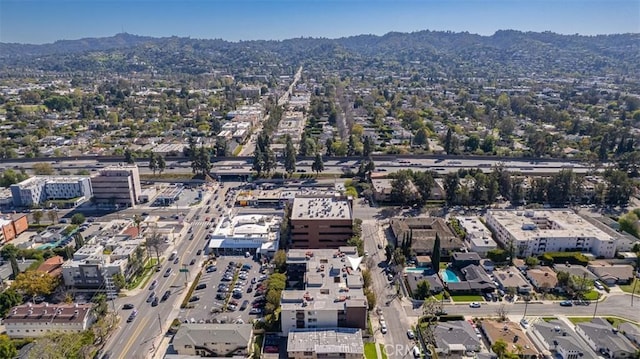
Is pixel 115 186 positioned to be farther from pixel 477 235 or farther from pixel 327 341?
pixel 477 235

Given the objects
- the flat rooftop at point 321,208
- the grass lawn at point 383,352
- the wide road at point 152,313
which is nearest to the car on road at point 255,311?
the wide road at point 152,313

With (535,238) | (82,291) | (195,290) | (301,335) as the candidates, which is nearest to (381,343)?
(301,335)

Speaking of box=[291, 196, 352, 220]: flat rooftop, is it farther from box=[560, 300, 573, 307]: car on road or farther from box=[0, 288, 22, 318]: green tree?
box=[0, 288, 22, 318]: green tree

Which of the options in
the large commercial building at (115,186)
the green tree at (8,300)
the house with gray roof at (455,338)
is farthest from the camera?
the large commercial building at (115,186)

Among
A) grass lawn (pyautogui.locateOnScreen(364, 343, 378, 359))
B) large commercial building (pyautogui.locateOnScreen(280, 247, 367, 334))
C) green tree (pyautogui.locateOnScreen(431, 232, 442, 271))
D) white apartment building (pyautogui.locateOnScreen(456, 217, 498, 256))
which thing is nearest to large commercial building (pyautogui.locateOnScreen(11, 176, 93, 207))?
large commercial building (pyautogui.locateOnScreen(280, 247, 367, 334))

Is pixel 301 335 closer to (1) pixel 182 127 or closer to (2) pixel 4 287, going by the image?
(2) pixel 4 287

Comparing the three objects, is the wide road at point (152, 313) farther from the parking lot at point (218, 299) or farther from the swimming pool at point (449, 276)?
the swimming pool at point (449, 276)
